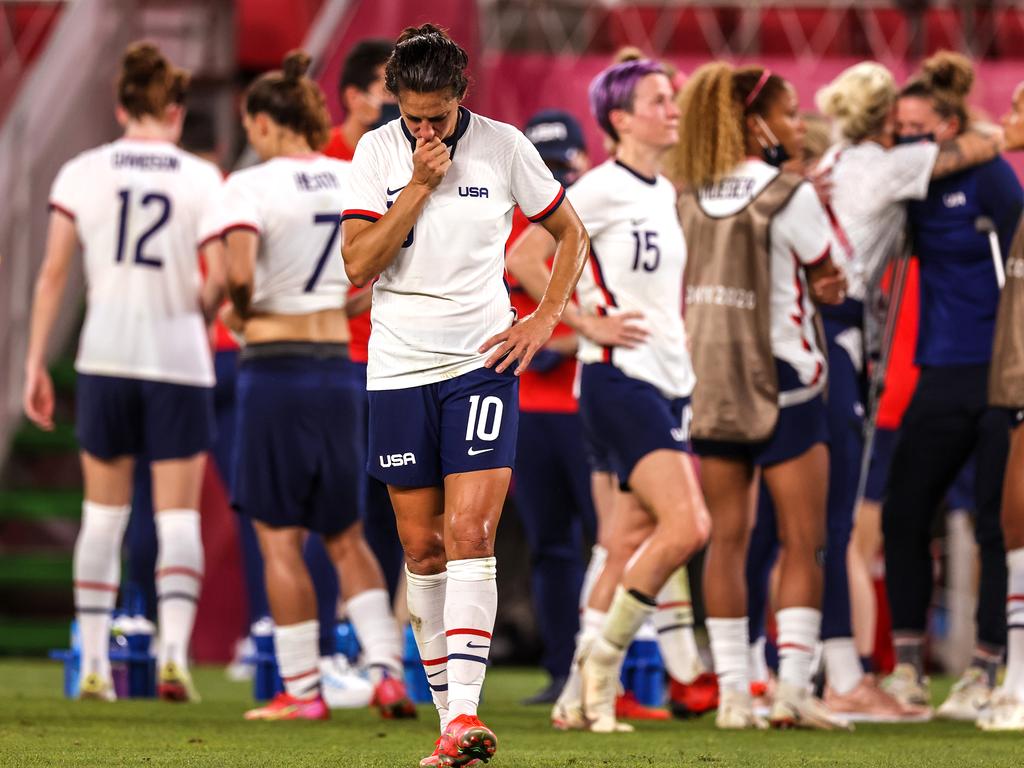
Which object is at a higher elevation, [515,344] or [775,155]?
[775,155]

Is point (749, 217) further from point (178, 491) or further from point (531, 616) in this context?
point (531, 616)

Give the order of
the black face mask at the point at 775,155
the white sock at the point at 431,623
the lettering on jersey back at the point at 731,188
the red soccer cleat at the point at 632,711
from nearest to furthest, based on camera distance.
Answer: the white sock at the point at 431,623 → the lettering on jersey back at the point at 731,188 → the black face mask at the point at 775,155 → the red soccer cleat at the point at 632,711

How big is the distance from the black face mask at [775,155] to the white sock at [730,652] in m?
1.55

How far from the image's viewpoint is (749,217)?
19.6 ft

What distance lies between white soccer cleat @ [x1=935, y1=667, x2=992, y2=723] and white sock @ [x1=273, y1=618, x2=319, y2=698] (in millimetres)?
2269

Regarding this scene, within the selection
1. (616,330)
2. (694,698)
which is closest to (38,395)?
(616,330)

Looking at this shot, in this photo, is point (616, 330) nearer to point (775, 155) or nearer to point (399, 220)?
point (775, 155)

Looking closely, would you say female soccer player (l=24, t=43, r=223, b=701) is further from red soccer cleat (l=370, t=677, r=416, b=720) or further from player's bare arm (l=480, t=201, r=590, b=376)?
player's bare arm (l=480, t=201, r=590, b=376)

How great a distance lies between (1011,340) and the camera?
596 centimetres

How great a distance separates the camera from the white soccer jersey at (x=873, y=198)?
6.60m

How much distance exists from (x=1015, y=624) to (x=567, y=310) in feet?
5.87

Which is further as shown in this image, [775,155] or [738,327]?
[775,155]

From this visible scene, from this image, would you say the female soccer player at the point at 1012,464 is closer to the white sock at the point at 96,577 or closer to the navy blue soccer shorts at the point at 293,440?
the navy blue soccer shorts at the point at 293,440

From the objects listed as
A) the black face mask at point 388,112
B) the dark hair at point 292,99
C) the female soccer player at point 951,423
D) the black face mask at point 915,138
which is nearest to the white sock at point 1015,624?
the female soccer player at point 951,423
